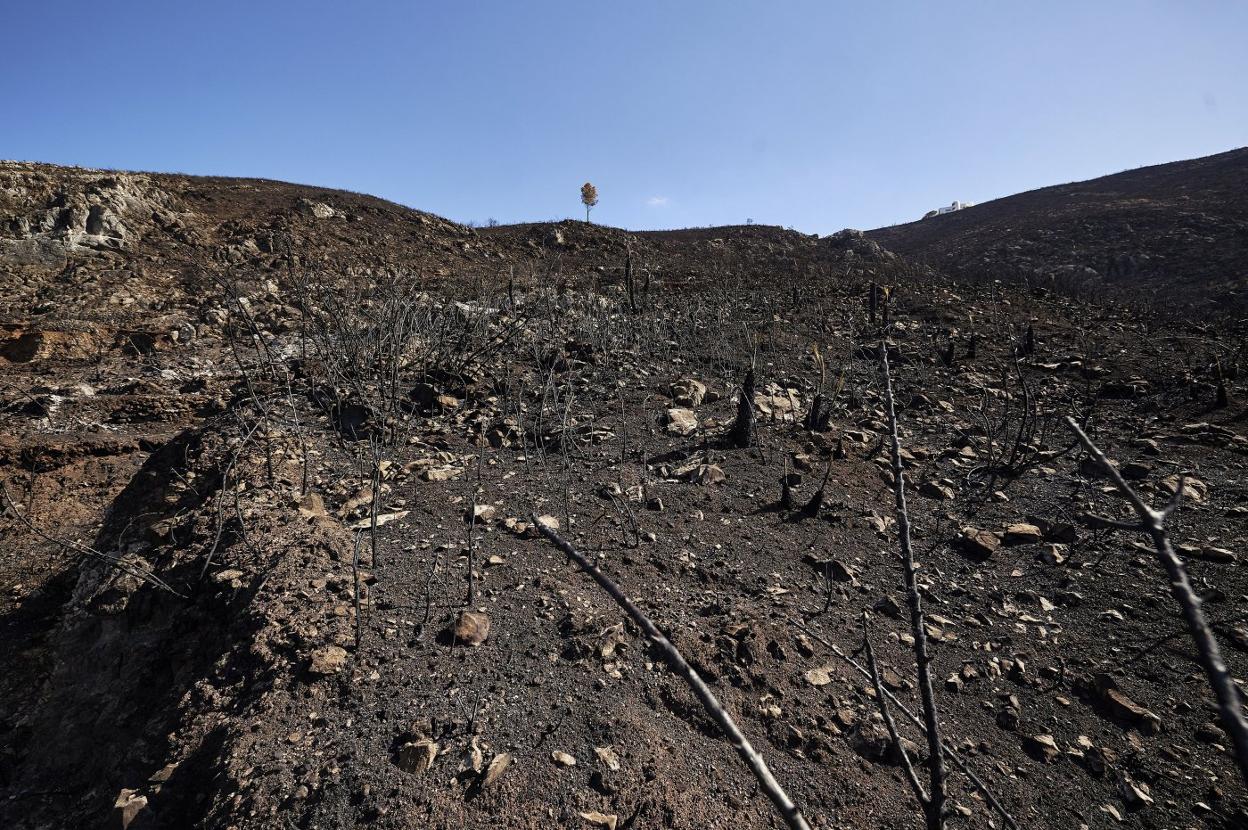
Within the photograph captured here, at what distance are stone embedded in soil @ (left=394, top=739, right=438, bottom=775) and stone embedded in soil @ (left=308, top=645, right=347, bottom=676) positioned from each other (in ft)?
1.47

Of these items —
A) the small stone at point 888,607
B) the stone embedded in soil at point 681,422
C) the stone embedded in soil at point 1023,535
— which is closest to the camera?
the small stone at point 888,607

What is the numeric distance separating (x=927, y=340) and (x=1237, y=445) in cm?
395

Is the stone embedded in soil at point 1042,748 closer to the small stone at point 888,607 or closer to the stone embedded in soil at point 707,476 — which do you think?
the small stone at point 888,607

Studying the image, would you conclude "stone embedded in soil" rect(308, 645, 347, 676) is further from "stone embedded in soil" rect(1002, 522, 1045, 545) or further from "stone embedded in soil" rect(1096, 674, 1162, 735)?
"stone embedded in soil" rect(1002, 522, 1045, 545)

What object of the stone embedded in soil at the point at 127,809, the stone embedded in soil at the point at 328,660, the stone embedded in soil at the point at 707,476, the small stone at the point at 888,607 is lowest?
the small stone at the point at 888,607

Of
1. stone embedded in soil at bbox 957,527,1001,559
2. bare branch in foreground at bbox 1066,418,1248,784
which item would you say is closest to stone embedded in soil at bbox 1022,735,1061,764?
stone embedded in soil at bbox 957,527,1001,559

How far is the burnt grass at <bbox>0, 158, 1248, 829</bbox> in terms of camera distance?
65.5 inches

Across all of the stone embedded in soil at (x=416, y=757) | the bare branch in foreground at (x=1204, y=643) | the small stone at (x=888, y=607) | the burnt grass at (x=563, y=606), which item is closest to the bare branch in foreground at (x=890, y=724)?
the bare branch in foreground at (x=1204, y=643)

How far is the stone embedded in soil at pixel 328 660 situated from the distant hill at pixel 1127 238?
55.6 ft

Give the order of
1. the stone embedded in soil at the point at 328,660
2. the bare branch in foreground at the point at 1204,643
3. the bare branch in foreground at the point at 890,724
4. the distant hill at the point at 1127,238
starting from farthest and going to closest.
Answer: the distant hill at the point at 1127,238
the stone embedded in soil at the point at 328,660
the bare branch in foreground at the point at 890,724
the bare branch in foreground at the point at 1204,643

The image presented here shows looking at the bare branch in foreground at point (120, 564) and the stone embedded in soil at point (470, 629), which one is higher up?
the bare branch in foreground at point (120, 564)

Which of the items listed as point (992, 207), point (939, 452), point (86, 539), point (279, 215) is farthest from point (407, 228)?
point (992, 207)

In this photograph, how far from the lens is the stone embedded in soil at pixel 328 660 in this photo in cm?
186

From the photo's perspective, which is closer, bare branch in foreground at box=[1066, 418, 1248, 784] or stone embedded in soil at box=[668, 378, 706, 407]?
bare branch in foreground at box=[1066, 418, 1248, 784]
